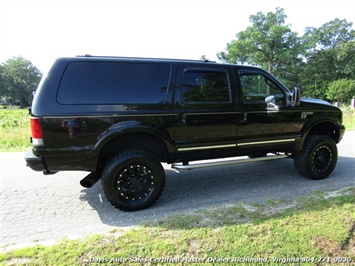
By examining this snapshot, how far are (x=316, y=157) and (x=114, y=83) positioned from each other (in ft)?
13.0

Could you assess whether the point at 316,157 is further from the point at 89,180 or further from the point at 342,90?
the point at 342,90

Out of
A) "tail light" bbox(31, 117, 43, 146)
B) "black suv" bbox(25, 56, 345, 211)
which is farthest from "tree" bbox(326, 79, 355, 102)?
"tail light" bbox(31, 117, 43, 146)

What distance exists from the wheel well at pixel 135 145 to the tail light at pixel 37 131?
0.80 m

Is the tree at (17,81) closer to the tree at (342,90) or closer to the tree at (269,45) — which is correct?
the tree at (269,45)

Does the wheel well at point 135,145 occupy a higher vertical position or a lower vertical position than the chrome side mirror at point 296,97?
lower

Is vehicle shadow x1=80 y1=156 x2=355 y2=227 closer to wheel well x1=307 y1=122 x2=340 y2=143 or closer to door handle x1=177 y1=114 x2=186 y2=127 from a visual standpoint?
wheel well x1=307 y1=122 x2=340 y2=143

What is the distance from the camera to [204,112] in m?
3.67

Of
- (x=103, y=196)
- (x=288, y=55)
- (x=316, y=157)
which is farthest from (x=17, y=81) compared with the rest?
(x=316, y=157)

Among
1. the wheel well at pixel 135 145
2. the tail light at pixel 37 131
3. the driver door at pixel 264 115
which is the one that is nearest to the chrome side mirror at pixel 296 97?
→ the driver door at pixel 264 115

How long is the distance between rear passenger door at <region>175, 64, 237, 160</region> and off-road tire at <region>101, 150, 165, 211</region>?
54cm

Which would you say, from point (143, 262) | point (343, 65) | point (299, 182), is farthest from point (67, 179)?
point (343, 65)

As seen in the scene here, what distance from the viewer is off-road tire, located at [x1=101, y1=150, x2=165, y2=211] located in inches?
128

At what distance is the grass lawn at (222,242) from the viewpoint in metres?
2.29

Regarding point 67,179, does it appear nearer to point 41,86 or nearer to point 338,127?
point 41,86
